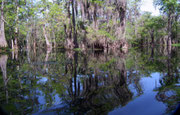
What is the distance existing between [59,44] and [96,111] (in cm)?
3925

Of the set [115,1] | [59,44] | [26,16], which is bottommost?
[59,44]

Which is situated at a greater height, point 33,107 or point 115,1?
point 115,1

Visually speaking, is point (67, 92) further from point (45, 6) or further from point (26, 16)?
point (45, 6)

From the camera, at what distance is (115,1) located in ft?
71.8

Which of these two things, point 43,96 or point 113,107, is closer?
point 113,107

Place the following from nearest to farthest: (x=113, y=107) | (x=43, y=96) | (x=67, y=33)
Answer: (x=113, y=107)
(x=43, y=96)
(x=67, y=33)

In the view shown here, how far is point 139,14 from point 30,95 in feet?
148

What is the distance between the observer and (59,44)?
131 feet

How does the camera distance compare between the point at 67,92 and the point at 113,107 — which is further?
the point at 67,92

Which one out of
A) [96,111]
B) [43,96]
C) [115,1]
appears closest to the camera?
[96,111]

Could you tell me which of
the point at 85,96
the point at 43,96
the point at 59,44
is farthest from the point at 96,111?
the point at 59,44

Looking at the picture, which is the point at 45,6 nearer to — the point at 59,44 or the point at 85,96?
the point at 59,44

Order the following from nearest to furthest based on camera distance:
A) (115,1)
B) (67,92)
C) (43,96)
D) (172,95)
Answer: (172,95) → (43,96) → (67,92) → (115,1)

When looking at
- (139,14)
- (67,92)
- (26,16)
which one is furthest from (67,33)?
(139,14)
